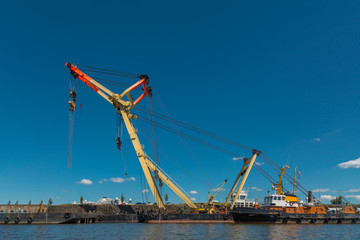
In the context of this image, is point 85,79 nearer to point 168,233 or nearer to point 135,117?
point 135,117

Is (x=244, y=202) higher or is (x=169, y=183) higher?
(x=169, y=183)

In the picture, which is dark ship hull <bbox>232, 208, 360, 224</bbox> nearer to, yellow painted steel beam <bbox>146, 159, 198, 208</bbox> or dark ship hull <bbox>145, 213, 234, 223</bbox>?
dark ship hull <bbox>145, 213, 234, 223</bbox>

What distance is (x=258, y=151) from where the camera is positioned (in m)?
52.1

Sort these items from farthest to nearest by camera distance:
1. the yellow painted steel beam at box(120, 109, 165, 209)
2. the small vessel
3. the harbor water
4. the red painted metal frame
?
the small vessel → the yellow painted steel beam at box(120, 109, 165, 209) → the red painted metal frame → the harbor water

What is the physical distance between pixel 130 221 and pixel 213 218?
15890 mm

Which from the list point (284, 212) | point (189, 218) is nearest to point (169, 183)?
point (189, 218)

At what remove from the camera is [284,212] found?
1842 inches

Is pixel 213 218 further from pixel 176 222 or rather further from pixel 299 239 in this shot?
pixel 299 239

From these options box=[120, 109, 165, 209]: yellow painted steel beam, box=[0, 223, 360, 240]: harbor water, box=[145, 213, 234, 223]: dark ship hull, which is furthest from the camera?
box=[120, 109, 165, 209]: yellow painted steel beam

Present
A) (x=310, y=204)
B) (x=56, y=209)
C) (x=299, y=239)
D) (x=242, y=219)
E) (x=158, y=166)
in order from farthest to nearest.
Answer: (x=56, y=209), (x=310, y=204), (x=158, y=166), (x=242, y=219), (x=299, y=239)

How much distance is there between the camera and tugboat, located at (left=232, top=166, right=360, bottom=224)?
45031 mm

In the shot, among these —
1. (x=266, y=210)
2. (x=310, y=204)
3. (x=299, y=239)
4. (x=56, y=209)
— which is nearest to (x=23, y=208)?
(x=56, y=209)

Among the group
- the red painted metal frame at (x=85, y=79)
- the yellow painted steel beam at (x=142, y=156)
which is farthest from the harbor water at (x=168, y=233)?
the red painted metal frame at (x=85, y=79)

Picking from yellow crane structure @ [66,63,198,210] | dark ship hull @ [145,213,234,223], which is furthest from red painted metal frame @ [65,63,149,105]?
dark ship hull @ [145,213,234,223]
